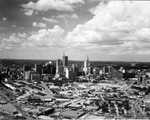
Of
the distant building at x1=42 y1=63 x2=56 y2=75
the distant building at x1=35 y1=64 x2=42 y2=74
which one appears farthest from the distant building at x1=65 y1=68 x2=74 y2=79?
the distant building at x1=35 y1=64 x2=42 y2=74

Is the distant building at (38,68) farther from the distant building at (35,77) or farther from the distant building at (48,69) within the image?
the distant building at (35,77)

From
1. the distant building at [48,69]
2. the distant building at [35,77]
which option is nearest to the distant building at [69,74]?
the distant building at [48,69]

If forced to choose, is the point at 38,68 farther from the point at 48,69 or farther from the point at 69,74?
the point at 69,74

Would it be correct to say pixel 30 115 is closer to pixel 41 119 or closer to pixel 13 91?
pixel 41 119

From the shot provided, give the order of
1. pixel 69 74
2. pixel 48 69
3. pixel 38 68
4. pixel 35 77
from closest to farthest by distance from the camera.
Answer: pixel 35 77 → pixel 69 74 → pixel 38 68 → pixel 48 69

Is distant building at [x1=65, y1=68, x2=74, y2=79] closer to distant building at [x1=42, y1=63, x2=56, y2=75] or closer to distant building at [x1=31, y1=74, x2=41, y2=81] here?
distant building at [x1=42, y1=63, x2=56, y2=75]

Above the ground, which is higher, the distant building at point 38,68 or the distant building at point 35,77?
the distant building at point 38,68

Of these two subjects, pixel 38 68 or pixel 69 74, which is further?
pixel 38 68

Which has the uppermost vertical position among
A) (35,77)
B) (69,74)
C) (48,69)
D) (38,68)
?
(38,68)

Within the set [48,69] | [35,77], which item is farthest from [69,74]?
[35,77]

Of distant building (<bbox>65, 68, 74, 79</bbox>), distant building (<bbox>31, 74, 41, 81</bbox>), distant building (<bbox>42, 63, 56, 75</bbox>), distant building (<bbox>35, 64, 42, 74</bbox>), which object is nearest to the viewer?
distant building (<bbox>31, 74, 41, 81</bbox>)

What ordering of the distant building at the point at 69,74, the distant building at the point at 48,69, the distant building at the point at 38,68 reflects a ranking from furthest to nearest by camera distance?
the distant building at the point at 48,69, the distant building at the point at 38,68, the distant building at the point at 69,74
